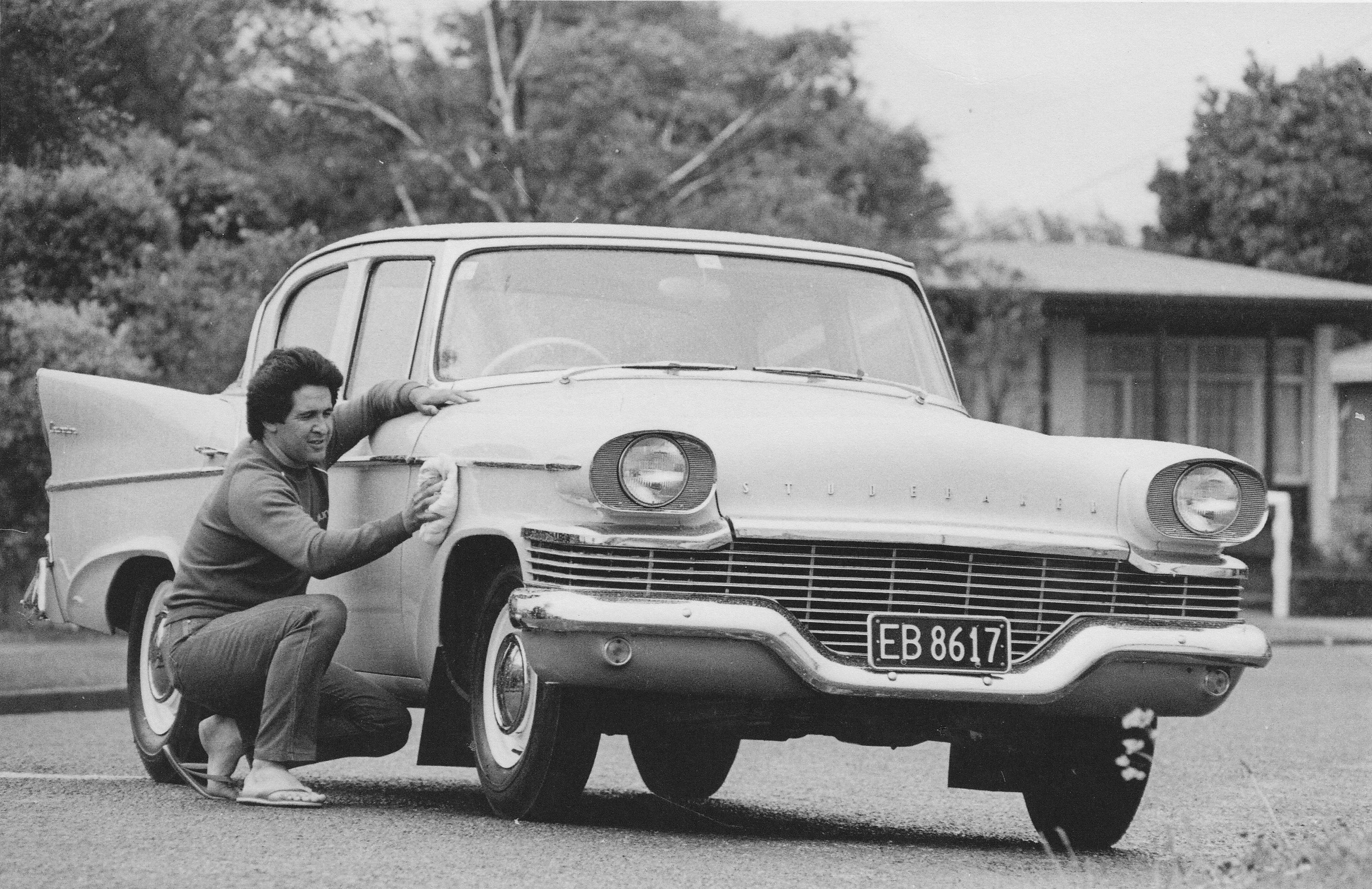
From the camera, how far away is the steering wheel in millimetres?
6887

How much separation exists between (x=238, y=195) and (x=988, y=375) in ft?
29.7

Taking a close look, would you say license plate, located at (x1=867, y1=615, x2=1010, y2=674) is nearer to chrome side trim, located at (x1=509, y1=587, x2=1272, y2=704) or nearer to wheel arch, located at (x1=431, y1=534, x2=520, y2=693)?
chrome side trim, located at (x1=509, y1=587, x2=1272, y2=704)

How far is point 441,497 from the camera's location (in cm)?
625

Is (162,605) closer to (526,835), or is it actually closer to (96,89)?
(526,835)

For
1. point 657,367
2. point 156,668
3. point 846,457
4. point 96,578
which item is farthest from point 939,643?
point 96,578

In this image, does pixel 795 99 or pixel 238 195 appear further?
pixel 795 99

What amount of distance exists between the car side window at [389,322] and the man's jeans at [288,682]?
2.82 feet

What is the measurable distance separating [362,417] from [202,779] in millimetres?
1464

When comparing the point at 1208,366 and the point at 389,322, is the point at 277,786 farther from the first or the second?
the point at 1208,366

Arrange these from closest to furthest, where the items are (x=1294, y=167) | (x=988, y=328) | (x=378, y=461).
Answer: (x=378, y=461)
(x=1294, y=167)
(x=988, y=328)

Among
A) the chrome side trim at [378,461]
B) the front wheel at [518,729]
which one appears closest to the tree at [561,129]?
the chrome side trim at [378,461]

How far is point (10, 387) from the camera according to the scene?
51.5 feet

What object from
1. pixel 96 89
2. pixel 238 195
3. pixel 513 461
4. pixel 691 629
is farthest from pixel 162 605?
pixel 238 195

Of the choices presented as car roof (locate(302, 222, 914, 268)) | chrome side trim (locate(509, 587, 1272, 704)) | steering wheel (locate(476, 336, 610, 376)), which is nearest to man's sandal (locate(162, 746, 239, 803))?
steering wheel (locate(476, 336, 610, 376))
